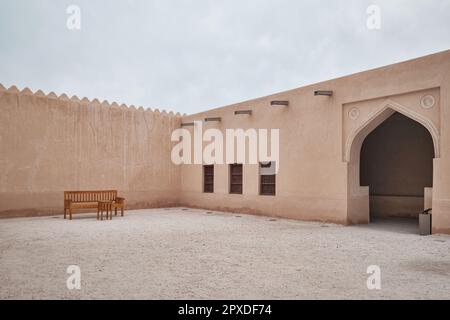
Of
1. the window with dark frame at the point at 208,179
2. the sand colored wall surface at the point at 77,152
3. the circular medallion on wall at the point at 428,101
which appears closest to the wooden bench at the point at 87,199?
the sand colored wall surface at the point at 77,152

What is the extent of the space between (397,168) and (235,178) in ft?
18.0

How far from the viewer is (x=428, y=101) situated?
8.27 m

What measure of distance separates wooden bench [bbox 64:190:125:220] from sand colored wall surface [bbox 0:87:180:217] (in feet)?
1.42

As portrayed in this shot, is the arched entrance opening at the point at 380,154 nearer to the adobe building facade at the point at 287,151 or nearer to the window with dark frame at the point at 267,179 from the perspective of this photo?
the adobe building facade at the point at 287,151

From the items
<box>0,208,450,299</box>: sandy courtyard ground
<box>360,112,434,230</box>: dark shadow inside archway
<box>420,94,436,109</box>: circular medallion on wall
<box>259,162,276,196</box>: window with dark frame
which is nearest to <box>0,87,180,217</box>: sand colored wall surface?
<box>0,208,450,299</box>: sandy courtyard ground

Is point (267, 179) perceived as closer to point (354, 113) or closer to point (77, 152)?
point (354, 113)

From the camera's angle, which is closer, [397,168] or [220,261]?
[220,261]

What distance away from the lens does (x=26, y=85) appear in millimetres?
11547

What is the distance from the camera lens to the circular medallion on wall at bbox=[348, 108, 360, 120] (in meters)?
9.68

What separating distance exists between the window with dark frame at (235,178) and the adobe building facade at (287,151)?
109 millimetres

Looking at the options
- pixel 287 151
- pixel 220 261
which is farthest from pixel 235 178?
pixel 220 261

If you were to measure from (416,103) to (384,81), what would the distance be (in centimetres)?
97

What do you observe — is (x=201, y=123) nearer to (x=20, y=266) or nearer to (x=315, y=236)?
(x=315, y=236)

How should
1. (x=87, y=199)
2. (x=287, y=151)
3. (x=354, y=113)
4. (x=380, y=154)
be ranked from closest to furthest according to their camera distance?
(x=354, y=113), (x=287, y=151), (x=87, y=199), (x=380, y=154)
